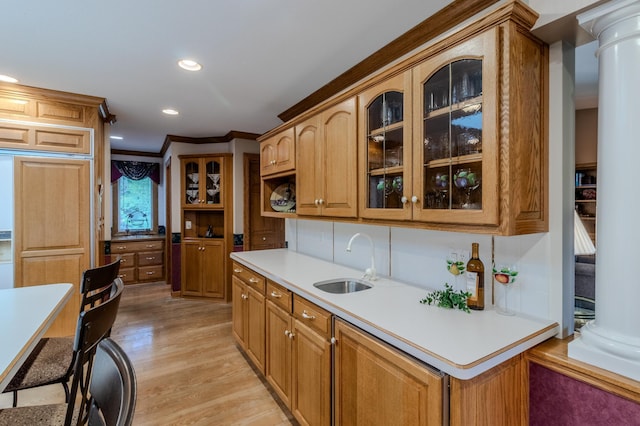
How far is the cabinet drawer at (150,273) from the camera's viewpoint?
5.31 meters

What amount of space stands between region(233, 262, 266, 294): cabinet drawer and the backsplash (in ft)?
2.22

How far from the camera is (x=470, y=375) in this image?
97 centimetres

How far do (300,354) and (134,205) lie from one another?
5.43m

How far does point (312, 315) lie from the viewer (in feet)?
5.55

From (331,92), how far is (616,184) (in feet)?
Answer: 6.95

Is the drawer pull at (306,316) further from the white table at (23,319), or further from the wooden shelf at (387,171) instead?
the white table at (23,319)

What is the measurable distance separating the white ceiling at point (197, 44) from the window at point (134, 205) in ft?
10.4

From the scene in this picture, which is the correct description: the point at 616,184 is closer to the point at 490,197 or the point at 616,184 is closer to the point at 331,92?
the point at 490,197

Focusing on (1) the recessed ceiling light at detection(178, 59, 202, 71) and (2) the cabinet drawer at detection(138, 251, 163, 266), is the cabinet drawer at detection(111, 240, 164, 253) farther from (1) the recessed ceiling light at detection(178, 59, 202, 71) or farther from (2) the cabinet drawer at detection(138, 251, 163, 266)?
(1) the recessed ceiling light at detection(178, 59, 202, 71)

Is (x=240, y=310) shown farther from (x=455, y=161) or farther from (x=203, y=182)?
(x=203, y=182)

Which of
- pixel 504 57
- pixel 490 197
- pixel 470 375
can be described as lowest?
pixel 470 375

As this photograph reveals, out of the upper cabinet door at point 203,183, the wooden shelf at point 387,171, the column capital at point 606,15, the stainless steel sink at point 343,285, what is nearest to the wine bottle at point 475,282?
the wooden shelf at point 387,171

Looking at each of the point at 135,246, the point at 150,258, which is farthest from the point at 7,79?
the point at 150,258

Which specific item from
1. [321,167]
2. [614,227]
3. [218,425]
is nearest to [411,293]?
[614,227]
